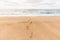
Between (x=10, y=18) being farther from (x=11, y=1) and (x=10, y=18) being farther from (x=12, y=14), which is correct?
(x=11, y=1)

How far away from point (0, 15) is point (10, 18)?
70mm

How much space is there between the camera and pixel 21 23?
682 millimetres

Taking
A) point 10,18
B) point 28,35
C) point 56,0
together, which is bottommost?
point 28,35

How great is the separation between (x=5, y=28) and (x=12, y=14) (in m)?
0.11

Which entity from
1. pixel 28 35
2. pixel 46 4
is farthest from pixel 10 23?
pixel 46 4

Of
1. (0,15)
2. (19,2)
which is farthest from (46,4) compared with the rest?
(0,15)

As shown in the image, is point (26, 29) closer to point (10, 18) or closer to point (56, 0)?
point (10, 18)

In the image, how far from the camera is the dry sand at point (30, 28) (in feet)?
2.21

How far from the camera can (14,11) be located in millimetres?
693

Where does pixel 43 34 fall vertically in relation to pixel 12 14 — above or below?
below

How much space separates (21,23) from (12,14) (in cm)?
9

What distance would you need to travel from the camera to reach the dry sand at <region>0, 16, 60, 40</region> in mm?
673

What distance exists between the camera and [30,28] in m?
0.68

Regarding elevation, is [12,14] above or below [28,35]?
above
